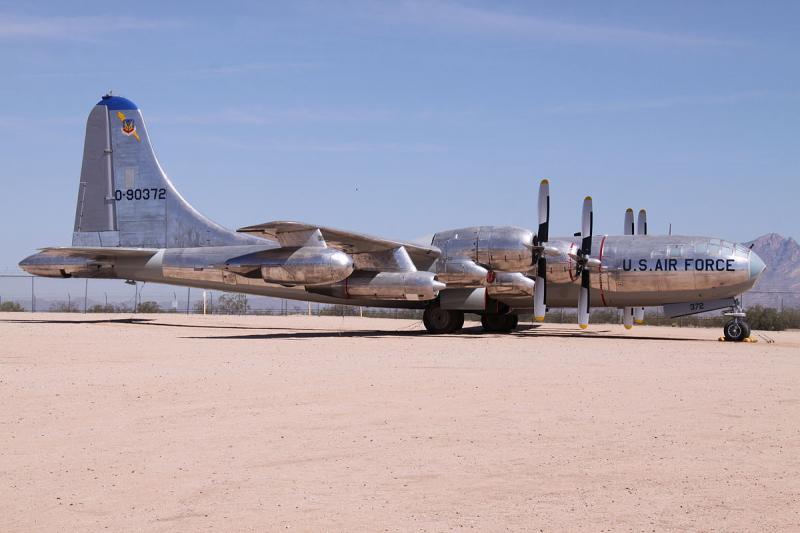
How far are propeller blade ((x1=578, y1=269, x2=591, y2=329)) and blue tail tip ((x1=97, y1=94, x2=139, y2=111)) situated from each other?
17.7 meters

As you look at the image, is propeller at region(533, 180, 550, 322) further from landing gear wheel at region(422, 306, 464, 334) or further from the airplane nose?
the airplane nose

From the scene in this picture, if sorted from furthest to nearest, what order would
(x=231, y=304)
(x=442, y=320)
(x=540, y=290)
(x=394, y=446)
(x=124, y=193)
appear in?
(x=231, y=304), (x=124, y=193), (x=442, y=320), (x=540, y=290), (x=394, y=446)

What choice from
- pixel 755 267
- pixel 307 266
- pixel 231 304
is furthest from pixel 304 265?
pixel 231 304

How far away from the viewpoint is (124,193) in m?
32.1

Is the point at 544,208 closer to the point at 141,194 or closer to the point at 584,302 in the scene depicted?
the point at 584,302

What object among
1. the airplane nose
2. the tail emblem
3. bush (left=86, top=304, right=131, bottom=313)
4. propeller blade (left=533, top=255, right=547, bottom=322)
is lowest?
bush (left=86, top=304, right=131, bottom=313)

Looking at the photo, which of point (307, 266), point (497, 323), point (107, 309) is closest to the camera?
point (307, 266)

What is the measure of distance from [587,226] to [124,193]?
1679cm

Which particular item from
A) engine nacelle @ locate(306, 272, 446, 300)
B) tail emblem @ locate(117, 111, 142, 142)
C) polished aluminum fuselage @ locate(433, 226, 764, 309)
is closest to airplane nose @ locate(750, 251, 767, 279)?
polished aluminum fuselage @ locate(433, 226, 764, 309)

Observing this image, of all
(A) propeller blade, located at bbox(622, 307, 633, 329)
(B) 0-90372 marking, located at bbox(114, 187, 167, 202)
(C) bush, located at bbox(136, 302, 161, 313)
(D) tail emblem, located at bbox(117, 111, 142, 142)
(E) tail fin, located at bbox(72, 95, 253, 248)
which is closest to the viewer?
(A) propeller blade, located at bbox(622, 307, 633, 329)

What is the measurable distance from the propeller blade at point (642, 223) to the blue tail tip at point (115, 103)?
1907cm

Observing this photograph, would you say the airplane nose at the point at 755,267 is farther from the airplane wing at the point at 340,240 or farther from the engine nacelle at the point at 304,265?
the engine nacelle at the point at 304,265

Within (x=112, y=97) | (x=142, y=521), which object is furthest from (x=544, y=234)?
(x=142, y=521)

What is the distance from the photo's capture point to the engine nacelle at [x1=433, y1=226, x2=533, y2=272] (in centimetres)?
2697
